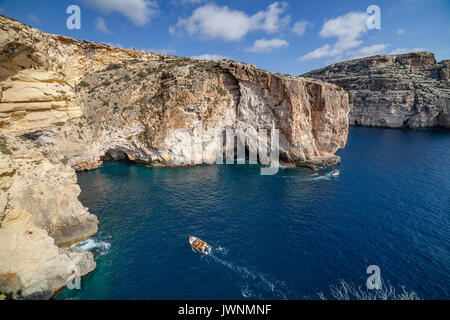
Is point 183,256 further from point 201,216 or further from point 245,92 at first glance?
point 245,92

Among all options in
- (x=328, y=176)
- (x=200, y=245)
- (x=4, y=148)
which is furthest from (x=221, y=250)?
(x=328, y=176)

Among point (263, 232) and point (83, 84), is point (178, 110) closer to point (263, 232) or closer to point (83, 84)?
point (83, 84)

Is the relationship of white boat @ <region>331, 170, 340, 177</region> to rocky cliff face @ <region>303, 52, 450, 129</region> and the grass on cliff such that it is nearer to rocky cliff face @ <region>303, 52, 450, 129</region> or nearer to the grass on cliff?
→ the grass on cliff

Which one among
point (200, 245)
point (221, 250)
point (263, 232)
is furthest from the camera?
point (263, 232)

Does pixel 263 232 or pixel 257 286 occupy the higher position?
pixel 263 232

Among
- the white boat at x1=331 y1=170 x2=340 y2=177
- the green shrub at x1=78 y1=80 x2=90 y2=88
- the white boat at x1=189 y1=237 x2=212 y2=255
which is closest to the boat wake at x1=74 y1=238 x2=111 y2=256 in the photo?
the white boat at x1=189 y1=237 x2=212 y2=255

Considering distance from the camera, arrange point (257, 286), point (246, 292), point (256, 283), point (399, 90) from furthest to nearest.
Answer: point (399, 90), point (256, 283), point (257, 286), point (246, 292)
